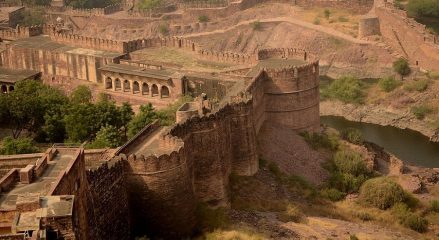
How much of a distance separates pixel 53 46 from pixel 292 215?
63.9 feet

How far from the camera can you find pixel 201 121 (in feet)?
69.8

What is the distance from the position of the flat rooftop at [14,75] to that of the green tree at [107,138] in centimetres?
996

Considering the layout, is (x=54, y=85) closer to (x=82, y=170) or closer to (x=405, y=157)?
(x=405, y=157)

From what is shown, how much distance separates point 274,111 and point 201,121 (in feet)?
27.4

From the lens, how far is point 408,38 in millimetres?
48312

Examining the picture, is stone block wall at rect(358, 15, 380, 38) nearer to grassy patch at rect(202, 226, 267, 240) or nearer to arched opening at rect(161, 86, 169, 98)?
arched opening at rect(161, 86, 169, 98)

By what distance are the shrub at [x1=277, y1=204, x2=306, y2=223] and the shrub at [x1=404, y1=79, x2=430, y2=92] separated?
21928mm

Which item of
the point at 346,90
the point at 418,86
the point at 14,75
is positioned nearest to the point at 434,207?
the point at 418,86

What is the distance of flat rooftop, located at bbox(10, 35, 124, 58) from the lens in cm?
3588

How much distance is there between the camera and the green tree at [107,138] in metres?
24.8

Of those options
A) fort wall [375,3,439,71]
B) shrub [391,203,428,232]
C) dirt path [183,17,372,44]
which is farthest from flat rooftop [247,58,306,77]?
dirt path [183,17,372,44]

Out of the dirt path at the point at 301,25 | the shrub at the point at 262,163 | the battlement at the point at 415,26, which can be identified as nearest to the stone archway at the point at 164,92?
the shrub at the point at 262,163

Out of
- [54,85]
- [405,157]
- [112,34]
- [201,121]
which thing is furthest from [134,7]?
[201,121]

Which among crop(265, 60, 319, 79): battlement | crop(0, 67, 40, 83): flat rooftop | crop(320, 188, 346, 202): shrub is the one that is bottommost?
crop(320, 188, 346, 202): shrub
